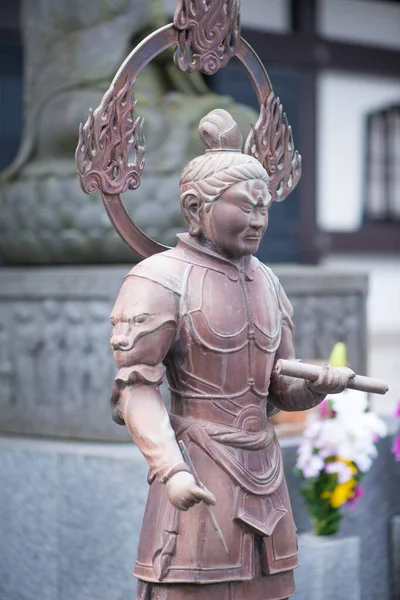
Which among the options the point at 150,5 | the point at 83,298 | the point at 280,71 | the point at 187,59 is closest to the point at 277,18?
the point at 280,71

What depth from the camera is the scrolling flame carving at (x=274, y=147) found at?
292 cm

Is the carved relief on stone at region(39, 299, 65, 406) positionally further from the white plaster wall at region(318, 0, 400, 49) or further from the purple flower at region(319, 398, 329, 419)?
the white plaster wall at region(318, 0, 400, 49)

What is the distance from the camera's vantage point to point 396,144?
12594 millimetres

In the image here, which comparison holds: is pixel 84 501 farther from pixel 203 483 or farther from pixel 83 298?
pixel 203 483

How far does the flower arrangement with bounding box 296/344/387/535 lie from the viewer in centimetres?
382

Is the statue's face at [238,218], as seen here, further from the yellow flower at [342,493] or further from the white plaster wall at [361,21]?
the white plaster wall at [361,21]

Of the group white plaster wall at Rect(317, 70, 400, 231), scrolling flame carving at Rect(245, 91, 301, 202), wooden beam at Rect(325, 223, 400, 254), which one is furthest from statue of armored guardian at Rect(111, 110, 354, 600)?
white plaster wall at Rect(317, 70, 400, 231)

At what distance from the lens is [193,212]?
8.50ft

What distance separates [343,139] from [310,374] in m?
9.42

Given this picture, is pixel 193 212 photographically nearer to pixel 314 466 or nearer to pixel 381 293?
pixel 314 466

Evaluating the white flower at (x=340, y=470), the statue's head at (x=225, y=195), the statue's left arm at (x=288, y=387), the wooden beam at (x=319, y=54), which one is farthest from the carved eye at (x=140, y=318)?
the wooden beam at (x=319, y=54)

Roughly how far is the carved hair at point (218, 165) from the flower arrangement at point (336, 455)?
52.6 inches

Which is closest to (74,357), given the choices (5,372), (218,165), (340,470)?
(5,372)

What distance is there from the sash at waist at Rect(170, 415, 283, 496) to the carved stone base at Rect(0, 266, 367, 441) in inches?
61.3
